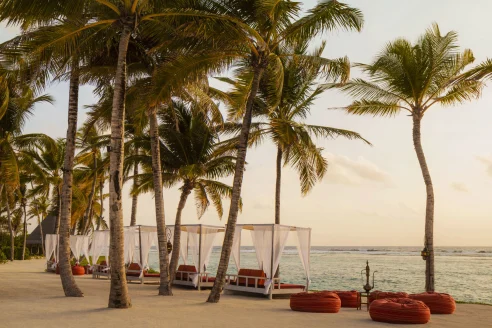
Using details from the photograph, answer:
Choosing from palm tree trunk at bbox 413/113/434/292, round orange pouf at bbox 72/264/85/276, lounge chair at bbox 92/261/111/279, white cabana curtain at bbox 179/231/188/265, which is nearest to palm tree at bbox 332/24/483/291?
palm tree trunk at bbox 413/113/434/292

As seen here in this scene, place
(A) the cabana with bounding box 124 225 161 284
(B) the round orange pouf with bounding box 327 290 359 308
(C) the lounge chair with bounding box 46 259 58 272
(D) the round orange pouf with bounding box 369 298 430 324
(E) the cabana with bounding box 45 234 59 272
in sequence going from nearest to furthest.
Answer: (D) the round orange pouf with bounding box 369 298 430 324
(B) the round orange pouf with bounding box 327 290 359 308
(A) the cabana with bounding box 124 225 161 284
(C) the lounge chair with bounding box 46 259 58 272
(E) the cabana with bounding box 45 234 59 272

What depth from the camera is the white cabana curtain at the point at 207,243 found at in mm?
18422

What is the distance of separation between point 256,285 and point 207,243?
3484 mm

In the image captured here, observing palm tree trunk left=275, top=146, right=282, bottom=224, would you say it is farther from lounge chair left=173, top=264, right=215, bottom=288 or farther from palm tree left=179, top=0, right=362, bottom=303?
palm tree left=179, top=0, right=362, bottom=303

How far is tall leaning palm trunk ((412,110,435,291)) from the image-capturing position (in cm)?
1442

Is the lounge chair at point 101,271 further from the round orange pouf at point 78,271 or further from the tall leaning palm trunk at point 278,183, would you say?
the tall leaning palm trunk at point 278,183

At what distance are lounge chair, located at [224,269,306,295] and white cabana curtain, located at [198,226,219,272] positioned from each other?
222 cm

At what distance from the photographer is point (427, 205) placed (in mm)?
14930

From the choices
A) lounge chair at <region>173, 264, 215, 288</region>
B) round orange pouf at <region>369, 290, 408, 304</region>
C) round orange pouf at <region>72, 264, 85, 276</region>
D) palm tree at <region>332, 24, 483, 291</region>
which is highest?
palm tree at <region>332, 24, 483, 291</region>

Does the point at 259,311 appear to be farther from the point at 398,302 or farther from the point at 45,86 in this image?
the point at 45,86

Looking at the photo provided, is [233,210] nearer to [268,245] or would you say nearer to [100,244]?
[268,245]

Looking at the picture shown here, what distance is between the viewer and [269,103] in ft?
59.9

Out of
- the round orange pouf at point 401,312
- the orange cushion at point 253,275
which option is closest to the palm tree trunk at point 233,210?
the orange cushion at point 253,275

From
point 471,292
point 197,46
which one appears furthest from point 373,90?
point 471,292
